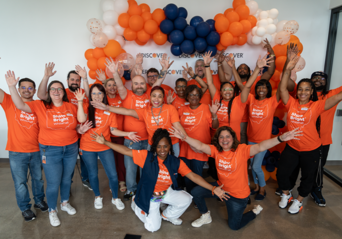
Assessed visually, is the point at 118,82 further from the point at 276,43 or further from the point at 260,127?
the point at 276,43

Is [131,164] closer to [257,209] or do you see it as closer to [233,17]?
[257,209]

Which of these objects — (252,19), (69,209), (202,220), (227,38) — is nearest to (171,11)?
(227,38)

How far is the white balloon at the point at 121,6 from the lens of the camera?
10.9 ft

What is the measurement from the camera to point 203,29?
10.5ft

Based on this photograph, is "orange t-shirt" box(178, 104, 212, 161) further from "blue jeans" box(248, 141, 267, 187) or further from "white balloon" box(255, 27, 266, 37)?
"white balloon" box(255, 27, 266, 37)

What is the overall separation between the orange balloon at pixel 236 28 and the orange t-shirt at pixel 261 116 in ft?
3.58

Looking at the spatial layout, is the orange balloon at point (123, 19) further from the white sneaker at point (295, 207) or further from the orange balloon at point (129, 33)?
the white sneaker at point (295, 207)

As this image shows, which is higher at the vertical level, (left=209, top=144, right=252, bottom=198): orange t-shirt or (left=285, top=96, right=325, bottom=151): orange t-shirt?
(left=285, top=96, right=325, bottom=151): orange t-shirt

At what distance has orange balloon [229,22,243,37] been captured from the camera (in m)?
3.22

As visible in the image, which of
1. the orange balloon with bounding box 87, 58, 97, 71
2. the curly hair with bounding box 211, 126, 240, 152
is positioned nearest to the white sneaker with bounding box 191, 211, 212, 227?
the curly hair with bounding box 211, 126, 240, 152

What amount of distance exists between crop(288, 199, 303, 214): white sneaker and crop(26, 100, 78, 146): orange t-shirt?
297 centimetres

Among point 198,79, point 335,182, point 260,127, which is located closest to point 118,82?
point 198,79

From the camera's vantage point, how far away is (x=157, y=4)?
3.79 m

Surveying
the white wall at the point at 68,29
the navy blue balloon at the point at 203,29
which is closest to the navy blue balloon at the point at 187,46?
the navy blue balloon at the point at 203,29
